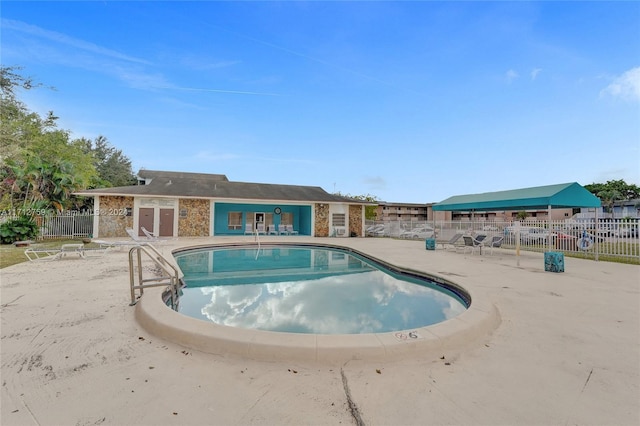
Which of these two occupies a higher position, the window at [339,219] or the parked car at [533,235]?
the window at [339,219]

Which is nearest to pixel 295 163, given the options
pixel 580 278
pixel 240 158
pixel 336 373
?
pixel 240 158

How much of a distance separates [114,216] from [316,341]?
61.0 ft

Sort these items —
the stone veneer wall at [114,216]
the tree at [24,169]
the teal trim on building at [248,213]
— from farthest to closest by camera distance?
the teal trim on building at [248,213]
the tree at [24,169]
the stone veneer wall at [114,216]

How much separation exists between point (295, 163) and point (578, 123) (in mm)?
24167

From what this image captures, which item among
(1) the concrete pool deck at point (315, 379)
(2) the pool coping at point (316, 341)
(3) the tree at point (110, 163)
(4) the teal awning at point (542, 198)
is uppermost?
(3) the tree at point (110, 163)

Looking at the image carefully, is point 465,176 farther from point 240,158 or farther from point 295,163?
point 240,158

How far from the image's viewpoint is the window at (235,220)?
22594 millimetres

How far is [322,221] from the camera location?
21.4m

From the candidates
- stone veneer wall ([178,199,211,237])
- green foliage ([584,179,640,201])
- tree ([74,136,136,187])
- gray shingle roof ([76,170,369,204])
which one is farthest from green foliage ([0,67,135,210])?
green foliage ([584,179,640,201])

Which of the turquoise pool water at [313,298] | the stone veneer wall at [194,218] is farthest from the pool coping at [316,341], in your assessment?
the stone veneer wall at [194,218]

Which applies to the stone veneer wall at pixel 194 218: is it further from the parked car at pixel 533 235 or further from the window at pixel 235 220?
the parked car at pixel 533 235

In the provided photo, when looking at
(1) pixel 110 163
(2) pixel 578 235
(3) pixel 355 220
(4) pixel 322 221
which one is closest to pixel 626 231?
(2) pixel 578 235

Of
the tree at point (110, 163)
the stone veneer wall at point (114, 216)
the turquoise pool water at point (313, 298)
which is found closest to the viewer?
the turquoise pool water at point (313, 298)

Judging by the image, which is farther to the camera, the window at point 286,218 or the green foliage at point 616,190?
the green foliage at point 616,190
